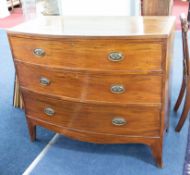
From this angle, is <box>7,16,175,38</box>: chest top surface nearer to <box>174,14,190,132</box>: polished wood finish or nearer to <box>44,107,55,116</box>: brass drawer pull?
<box>174,14,190,132</box>: polished wood finish

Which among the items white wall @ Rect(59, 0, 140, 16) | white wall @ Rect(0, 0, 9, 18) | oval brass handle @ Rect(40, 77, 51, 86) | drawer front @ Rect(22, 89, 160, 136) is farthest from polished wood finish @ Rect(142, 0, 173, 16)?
white wall @ Rect(0, 0, 9, 18)

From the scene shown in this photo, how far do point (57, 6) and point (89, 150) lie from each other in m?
1.23

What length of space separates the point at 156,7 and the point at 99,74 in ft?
2.33

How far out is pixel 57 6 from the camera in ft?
7.26

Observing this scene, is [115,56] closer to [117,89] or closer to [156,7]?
[117,89]

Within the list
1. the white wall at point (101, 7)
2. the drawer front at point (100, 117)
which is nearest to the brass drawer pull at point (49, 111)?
the drawer front at point (100, 117)

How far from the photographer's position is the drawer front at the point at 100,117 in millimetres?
1516

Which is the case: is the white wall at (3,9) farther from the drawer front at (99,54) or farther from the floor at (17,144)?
the drawer front at (99,54)

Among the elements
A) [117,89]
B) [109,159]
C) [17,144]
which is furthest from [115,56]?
[17,144]

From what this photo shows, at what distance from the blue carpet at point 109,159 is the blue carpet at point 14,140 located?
0.37ft

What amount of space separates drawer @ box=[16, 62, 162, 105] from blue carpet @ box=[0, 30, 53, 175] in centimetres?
53

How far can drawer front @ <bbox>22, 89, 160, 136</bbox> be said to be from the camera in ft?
4.97

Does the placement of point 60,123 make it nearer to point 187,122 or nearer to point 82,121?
point 82,121

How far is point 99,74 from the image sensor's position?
4.68ft
